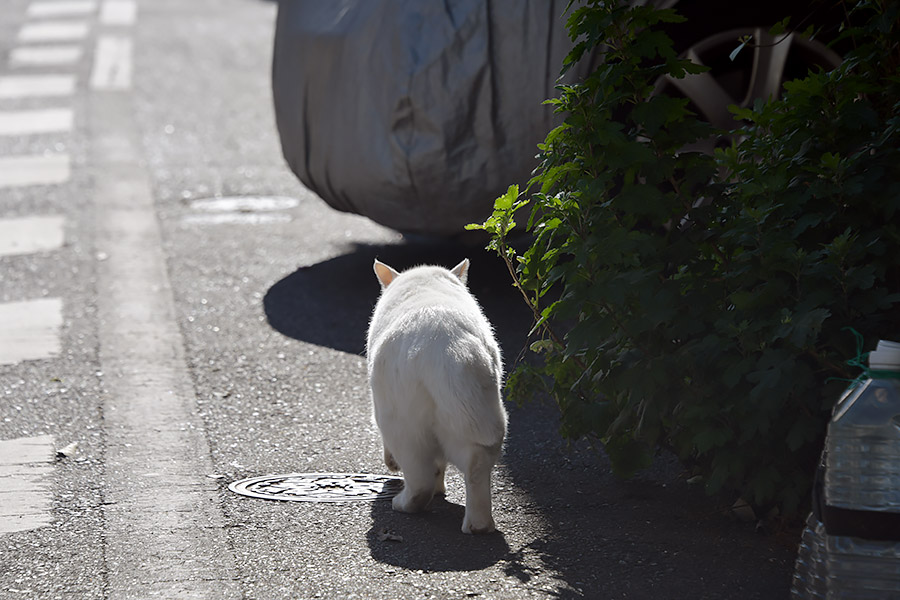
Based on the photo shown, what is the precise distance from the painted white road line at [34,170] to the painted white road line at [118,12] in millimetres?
8115

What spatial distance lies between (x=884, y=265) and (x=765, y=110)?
0.69 meters

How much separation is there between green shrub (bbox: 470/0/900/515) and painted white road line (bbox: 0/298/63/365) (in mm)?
3061

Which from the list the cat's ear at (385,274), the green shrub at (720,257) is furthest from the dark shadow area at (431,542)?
the cat's ear at (385,274)

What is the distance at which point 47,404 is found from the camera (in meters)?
5.48

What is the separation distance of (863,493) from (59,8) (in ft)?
63.7

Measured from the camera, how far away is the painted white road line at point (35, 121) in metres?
11.9

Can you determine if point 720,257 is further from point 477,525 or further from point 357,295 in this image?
point 357,295

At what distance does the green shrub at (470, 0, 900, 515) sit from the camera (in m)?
3.72

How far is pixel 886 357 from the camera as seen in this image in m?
3.16

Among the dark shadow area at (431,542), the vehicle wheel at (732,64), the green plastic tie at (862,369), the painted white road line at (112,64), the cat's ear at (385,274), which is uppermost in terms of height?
the vehicle wheel at (732,64)

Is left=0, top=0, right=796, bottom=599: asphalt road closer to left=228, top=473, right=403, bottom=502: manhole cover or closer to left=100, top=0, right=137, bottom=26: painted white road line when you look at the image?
left=228, top=473, right=403, bottom=502: manhole cover

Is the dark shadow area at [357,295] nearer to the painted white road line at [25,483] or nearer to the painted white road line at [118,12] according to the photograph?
the painted white road line at [25,483]

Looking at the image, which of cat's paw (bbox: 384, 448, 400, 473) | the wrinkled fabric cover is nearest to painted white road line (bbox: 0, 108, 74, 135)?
the wrinkled fabric cover

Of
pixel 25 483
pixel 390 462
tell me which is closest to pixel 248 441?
pixel 390 462
